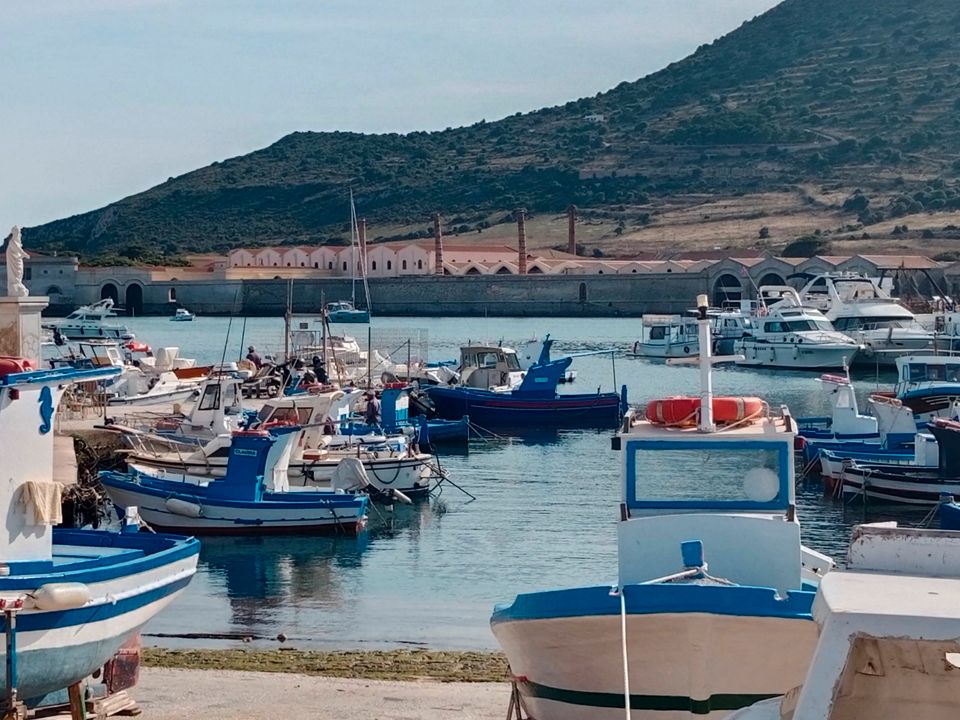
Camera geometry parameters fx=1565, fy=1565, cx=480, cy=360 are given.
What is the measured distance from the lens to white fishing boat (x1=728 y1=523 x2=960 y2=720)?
4176 mm

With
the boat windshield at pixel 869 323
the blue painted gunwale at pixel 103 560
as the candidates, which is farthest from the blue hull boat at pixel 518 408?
the blue painted gunwale at pixel 103 560

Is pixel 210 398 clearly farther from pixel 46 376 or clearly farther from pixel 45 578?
pixel 45 578

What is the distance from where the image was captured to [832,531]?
22891 mm

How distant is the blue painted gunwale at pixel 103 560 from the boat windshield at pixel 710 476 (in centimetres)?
304

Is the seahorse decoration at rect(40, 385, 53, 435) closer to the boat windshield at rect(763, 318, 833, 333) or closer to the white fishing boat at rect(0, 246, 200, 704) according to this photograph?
the white fishing boat at rect(0, 246, 200, 704)

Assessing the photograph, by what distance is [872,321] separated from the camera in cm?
6025

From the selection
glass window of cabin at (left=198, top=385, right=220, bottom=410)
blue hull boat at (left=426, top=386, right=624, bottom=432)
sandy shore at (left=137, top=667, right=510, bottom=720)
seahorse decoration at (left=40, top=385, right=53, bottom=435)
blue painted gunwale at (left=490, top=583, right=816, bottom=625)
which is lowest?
blue hull boat at (left=426, top=386, right=624, bottom=432)

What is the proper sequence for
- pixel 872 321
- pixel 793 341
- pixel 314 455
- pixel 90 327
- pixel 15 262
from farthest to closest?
pixel 90 327 → pixel 872 321 → pixel 793 341 → pixel 314 455 → pixel 15 262

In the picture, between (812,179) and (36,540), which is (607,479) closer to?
(36,540)

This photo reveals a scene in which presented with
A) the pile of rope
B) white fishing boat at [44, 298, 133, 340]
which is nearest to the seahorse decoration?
the pile of rope

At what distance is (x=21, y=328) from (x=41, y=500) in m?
11.7

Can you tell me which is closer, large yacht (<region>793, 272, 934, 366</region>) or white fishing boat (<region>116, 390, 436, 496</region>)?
white fishing boat (<region>116, 390, 436, 496</region>)

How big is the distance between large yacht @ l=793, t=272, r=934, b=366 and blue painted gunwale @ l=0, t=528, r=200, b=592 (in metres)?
47.3

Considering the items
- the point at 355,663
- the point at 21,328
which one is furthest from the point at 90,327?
the point at 355,663
